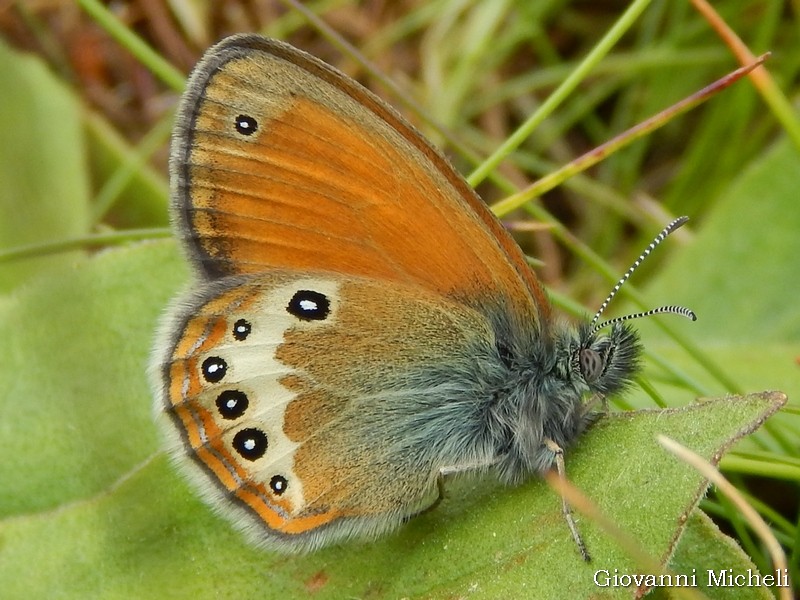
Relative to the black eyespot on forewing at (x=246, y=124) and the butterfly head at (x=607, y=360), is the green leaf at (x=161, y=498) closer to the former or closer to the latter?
the butterfly head at (x=607, y=360)

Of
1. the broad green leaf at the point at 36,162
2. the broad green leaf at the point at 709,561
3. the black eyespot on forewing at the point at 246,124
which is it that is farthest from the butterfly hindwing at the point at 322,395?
the broad green leaf at the point at 36,162

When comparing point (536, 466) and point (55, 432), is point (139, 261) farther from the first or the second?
point (536, 466)

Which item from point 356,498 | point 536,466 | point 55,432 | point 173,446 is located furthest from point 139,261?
point 536,466

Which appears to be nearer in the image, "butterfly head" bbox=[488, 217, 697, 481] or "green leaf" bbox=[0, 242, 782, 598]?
"green leaf" bbox=[0, 242, 782, 598]

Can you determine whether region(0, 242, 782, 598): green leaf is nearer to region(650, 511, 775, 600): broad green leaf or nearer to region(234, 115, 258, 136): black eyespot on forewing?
region(650, 511, 775, 600): broad green leaf

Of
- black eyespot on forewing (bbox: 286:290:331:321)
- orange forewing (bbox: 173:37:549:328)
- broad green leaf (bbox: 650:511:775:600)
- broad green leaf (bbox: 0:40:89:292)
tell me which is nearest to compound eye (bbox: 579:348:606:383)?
orange forewing (bbox: 173:37:549:328)

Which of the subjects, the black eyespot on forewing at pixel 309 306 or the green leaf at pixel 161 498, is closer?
the green leaf at pixel 161 498
